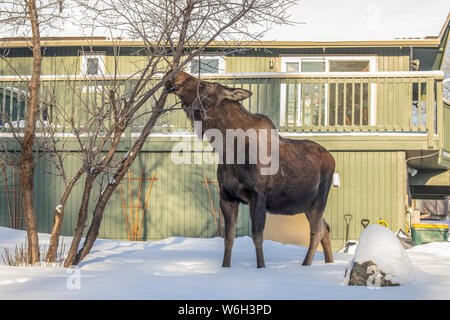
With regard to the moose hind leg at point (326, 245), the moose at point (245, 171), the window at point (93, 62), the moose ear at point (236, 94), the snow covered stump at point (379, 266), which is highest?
the window at point (93, 62)

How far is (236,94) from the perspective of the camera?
19.9ft

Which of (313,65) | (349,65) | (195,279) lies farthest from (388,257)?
(349,65)

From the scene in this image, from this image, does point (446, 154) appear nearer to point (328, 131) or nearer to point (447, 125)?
point (447, 125)

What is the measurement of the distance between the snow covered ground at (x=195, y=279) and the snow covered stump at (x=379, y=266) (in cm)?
12

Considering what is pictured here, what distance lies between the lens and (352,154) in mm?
10953

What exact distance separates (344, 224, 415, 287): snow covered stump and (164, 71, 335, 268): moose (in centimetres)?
138

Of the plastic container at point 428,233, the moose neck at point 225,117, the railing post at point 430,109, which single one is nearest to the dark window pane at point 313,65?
the railing post at point 430,109

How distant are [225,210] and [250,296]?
196cm

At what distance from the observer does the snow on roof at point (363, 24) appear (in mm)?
15445

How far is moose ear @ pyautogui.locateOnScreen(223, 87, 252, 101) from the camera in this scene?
19.8ft

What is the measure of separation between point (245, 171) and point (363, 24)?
38.0 ft

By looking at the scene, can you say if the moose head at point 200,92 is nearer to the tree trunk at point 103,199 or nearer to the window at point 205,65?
the window at point 205,65

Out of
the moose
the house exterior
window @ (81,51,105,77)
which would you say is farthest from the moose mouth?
the house exterior
